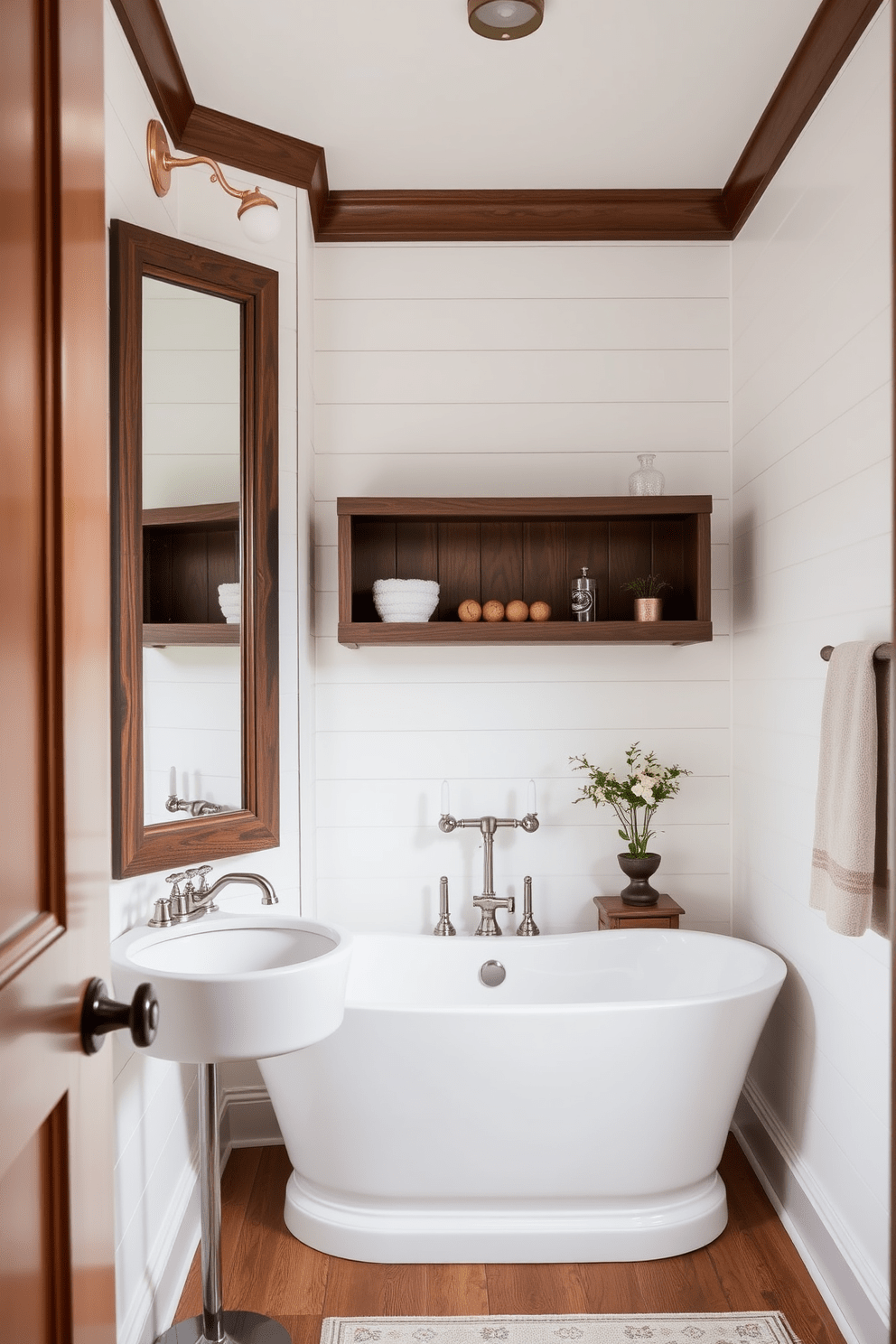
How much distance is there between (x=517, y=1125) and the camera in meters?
2.20

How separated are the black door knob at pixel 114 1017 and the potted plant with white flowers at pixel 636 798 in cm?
210

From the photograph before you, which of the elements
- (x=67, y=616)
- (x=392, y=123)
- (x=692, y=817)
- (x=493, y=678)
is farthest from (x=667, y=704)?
(x=67, y=616)

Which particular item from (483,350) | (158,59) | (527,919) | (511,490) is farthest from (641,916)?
(158,59)

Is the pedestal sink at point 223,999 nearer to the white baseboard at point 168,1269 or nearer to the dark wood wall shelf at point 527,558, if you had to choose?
the white baseboard at point 168,1269

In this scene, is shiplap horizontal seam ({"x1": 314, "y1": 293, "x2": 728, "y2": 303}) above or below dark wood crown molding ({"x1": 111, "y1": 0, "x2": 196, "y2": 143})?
below

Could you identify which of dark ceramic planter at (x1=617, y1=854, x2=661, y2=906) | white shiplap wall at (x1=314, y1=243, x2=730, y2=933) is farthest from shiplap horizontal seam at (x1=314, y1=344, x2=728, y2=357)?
dark ceramic planter at (x1=617, y1=854, x2=661, y2=906)

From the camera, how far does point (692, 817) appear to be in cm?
299

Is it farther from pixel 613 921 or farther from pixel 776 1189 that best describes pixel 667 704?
pixel 776 1189

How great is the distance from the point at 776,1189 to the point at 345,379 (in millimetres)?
2594

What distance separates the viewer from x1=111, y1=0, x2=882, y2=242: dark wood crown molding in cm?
232

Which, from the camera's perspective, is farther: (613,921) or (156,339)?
(613,921)

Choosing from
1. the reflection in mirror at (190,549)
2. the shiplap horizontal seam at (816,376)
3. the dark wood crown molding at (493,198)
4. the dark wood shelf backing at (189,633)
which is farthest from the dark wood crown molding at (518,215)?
the dark wood shelf backing at (189,633)

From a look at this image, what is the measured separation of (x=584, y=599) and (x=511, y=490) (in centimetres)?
44

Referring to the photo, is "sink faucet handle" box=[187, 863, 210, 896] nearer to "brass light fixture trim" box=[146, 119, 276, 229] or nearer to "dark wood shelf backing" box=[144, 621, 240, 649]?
"dark wood shelf backing" box=[144, 621, 240, 649]
